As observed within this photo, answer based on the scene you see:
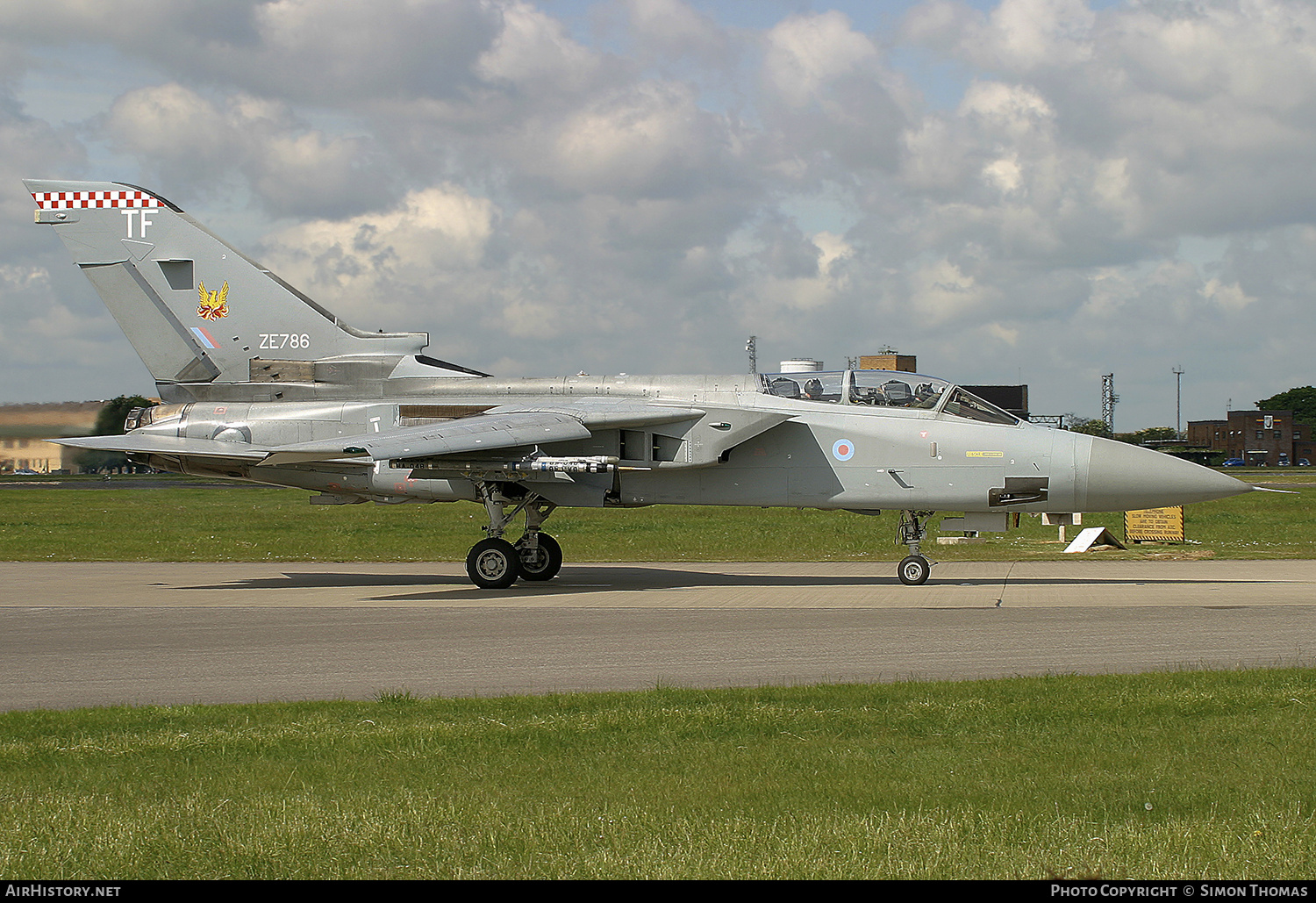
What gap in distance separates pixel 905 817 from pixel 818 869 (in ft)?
2.54

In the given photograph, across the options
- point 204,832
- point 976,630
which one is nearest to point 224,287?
point 976,630

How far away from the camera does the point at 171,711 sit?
7586mm

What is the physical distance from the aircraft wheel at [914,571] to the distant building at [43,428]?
13.4 meters

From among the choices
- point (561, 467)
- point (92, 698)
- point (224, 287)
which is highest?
point (224, 287)

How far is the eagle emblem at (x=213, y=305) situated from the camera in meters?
17.5

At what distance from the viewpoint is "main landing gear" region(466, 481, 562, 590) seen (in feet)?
53.3

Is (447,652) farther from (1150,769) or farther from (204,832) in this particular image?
(1150,769)

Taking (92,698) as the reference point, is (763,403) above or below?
above

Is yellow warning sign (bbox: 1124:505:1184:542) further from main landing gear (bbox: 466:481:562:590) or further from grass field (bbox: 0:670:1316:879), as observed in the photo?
grass field (bbox: 0:670:1316:879)

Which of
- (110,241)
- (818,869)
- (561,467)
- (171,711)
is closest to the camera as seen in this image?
(818,869)

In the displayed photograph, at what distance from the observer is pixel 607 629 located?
1189 centimetres

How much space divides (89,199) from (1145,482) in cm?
1593

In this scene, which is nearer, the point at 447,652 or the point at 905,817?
the point at 905,817

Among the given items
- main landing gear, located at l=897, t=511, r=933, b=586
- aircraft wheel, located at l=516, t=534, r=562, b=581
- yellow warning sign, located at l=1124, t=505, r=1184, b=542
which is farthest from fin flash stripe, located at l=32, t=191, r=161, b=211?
yellow warning sign, located at l=1124, t=505, r=1184, b=542
